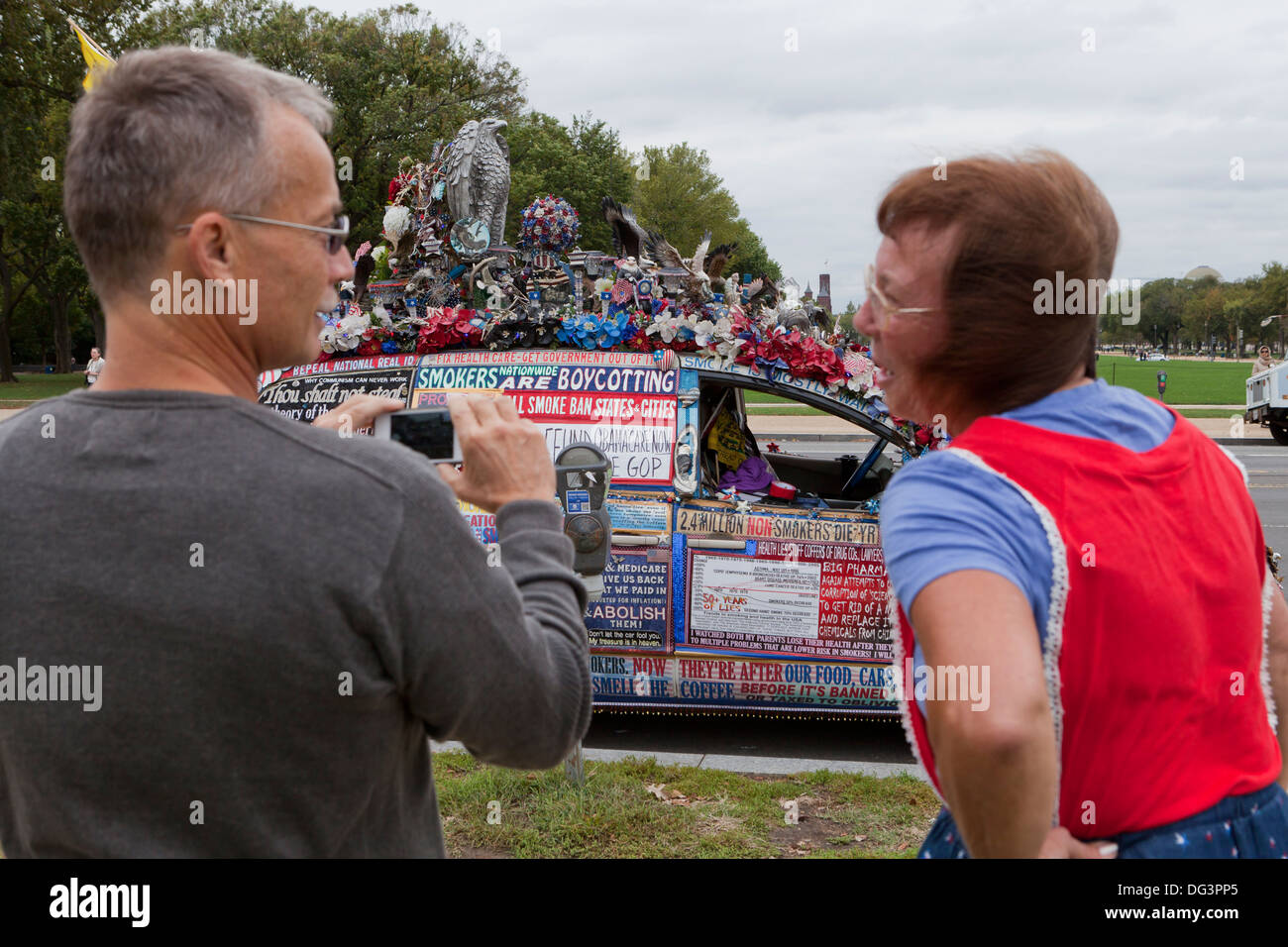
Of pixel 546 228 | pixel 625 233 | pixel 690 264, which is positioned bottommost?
pixel 690 264

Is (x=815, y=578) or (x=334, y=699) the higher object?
(x=334, y=699)

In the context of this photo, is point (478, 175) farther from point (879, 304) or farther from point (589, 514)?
point (879, 304)

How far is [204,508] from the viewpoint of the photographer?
3.97 ft

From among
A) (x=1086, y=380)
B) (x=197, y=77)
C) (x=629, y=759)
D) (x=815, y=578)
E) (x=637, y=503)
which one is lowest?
(x=629, y=759)

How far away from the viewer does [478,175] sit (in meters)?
6.05

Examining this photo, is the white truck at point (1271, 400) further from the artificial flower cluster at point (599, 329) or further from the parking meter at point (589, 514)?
the parking meter at point (589, 514)

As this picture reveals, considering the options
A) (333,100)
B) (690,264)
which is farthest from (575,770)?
(333,100)

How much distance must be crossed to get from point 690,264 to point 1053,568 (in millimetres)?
4186

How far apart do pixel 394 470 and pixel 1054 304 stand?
34.2 inches

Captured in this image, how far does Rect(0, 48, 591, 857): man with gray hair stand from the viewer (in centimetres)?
122

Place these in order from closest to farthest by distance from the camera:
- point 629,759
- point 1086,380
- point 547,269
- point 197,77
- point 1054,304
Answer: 1. point 197,77
2. point 1054,304
3. point 1086,380
4. point 629,759
5. point 547,269

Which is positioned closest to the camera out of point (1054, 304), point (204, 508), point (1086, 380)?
point (204, 508)
